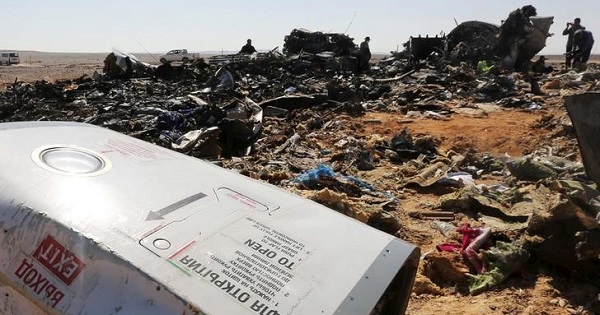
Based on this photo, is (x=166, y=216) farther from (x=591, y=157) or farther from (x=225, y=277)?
(x=591, y=157)

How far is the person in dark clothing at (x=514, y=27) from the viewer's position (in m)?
17.5

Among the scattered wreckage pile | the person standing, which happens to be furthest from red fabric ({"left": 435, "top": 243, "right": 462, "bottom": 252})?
the person standing

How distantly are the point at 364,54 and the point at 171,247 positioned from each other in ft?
66.6

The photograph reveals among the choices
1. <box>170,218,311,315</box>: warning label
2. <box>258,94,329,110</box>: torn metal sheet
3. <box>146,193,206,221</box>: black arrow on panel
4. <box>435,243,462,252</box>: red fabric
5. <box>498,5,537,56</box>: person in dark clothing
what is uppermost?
<box>498,5,537,56</box>: person in dark clothing

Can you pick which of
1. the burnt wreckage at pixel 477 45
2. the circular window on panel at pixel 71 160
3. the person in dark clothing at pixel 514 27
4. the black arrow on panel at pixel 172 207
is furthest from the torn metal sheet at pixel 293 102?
the person in dark clothing at pixel 514 27

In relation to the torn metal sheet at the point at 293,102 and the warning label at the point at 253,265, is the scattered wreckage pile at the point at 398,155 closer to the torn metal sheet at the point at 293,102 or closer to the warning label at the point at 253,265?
the torn metal sheet at the point at 293,102

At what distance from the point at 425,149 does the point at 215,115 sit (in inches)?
171

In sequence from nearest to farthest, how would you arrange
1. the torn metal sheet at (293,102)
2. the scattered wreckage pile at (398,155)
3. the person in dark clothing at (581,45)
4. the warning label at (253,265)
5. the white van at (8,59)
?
the warning label at (253,265) < the scattered wreckage pile at (398,155) < the torn metal sheet at (293,102) < the person in dark clothing at (581,45) < the white van at (8,59)

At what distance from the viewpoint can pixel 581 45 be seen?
16.8 meters

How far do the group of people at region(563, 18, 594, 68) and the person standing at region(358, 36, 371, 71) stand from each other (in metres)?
8.01

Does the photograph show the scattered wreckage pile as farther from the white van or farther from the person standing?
the white van

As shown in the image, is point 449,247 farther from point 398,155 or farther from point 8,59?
point 8,59

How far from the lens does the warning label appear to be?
1.44 meters

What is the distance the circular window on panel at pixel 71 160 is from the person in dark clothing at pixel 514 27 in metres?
18.8
